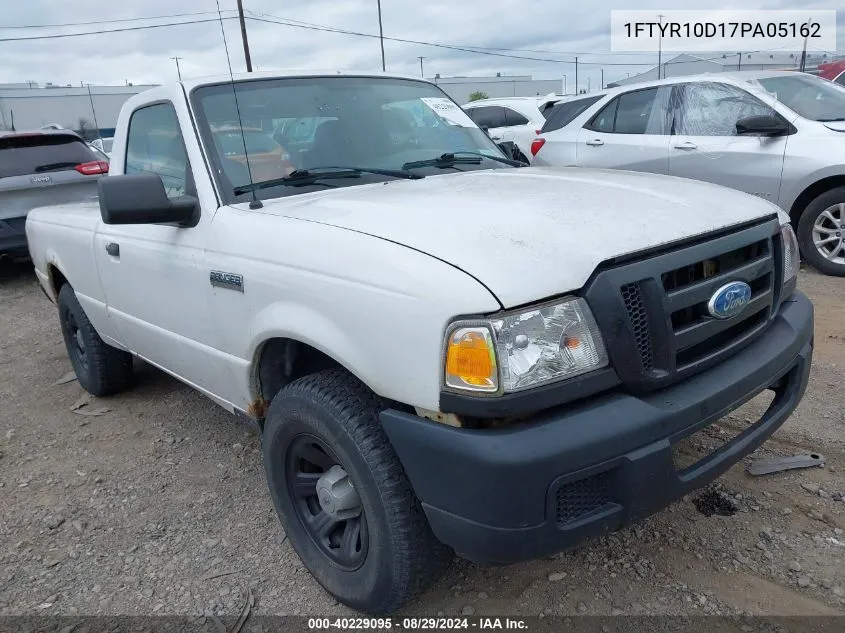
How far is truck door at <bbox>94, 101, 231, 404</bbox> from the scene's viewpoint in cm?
268

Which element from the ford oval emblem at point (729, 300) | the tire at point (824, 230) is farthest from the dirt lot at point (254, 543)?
the tire at point (824, 230)

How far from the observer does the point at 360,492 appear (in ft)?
6.51

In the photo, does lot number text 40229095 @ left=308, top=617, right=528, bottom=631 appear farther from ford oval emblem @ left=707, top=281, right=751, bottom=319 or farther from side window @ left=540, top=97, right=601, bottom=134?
side window @ left=540, top=97, right=601, bottom=134

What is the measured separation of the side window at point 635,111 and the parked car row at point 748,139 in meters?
0.01

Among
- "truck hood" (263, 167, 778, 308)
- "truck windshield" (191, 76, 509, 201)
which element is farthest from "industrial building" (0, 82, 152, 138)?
"truck hood" (263, 167, 778, 308)

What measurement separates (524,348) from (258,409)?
4.21 feet

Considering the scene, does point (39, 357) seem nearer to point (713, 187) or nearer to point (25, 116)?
point (713, 187)

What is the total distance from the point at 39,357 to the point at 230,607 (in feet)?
12.7

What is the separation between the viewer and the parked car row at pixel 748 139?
18.2 ft

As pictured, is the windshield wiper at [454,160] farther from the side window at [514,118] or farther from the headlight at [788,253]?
the side window at [514,118]

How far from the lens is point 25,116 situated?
46938mm

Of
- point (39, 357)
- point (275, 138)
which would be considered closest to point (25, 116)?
point (39, 357)

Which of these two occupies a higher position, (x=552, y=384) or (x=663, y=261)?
(x=663, y=261)

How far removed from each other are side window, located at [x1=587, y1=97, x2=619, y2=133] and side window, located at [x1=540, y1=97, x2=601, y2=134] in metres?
0.29
